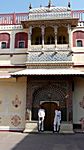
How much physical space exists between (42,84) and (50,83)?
1.54 feet

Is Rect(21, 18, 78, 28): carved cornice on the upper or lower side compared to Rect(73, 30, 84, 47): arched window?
upper

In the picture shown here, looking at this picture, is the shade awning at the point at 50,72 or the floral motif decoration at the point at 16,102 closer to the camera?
the shade awning at the point at 50,72

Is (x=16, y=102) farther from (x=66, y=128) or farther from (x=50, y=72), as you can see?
(x=66, y=128)

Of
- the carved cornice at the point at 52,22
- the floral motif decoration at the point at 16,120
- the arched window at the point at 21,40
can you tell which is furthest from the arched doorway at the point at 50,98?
the carved cornice at the point at 52,22

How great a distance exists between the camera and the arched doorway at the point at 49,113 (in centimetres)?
1380

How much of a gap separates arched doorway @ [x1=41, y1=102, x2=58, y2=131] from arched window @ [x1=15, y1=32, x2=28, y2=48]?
4.03m

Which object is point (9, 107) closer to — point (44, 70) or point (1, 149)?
point (44, 70)

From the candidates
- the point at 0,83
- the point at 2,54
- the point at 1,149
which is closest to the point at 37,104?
Answer: the point at 0,83

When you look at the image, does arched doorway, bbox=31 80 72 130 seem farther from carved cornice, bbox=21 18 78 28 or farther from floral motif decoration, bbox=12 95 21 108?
carved cornice, bbox=21 18 78 28

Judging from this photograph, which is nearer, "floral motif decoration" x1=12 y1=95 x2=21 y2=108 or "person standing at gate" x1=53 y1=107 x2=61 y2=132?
"person standing at gate" x1=53 y1=107 x2=61 y2=132

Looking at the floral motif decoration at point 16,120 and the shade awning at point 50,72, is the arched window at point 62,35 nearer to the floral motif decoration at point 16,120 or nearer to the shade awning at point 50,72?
the shade awning at point 50,72

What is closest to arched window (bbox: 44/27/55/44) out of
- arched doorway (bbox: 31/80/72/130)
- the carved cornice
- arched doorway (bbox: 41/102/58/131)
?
the carved cornice

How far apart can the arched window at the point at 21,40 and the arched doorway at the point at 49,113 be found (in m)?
4.03

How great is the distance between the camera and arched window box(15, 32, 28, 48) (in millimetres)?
15500
